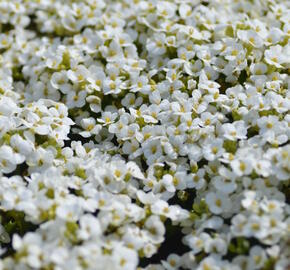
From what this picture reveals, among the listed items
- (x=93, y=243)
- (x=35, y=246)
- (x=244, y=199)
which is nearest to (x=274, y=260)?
(x=244, y=199)

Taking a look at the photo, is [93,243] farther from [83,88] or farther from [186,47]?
[186,47]

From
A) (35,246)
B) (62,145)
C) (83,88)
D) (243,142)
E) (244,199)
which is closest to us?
(35,246)

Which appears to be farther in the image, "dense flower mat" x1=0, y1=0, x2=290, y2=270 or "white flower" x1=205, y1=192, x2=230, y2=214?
"white flower" x1=205, y1=192, x2=230, y2=214

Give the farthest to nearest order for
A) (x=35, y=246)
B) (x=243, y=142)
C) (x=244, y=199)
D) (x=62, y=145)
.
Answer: (x=62, y=145) → (x=243, y=142) → (x=244, y=199) → (x=35, y=246)

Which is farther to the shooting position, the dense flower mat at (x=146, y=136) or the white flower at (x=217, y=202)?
the white flower at (x=217, y=202)

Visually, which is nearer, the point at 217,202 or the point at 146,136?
the point at 217,202

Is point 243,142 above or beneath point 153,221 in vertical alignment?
above

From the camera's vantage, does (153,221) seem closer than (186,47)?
Yes
